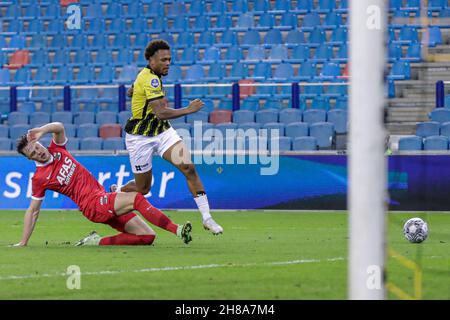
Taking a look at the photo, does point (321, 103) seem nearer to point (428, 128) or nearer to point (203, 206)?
point (428, 128)

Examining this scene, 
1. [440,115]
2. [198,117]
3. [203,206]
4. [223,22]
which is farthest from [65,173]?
[223,22]

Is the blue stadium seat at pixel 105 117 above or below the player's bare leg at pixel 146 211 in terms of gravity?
above

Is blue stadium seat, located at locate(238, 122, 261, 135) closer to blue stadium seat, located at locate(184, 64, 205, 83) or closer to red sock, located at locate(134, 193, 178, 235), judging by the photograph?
blue stadium seat, located at locate(184, 64, 205, 83)

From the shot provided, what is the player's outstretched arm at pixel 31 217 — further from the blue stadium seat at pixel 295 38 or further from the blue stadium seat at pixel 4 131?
the blue stadium seat at pixel 295 38

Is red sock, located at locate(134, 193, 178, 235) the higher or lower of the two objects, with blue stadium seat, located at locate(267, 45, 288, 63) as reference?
lower

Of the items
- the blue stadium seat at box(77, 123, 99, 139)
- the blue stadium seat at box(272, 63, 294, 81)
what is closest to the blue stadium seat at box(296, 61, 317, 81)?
the blue stadium seat at box(272, 63, 294, 81)

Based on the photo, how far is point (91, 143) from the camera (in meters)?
21.7

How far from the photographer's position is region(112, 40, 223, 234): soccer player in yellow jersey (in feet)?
42.4

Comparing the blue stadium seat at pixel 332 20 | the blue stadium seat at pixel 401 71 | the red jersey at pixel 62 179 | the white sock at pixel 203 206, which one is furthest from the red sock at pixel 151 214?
the blue stadium seat at pixel 332 20

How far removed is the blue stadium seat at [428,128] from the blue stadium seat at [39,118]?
309 inches

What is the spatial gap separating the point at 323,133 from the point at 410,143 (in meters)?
1.86

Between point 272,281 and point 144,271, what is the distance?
1.34 meters

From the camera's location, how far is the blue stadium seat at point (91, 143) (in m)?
21.6

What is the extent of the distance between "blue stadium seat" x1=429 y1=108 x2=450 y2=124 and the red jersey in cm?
982
